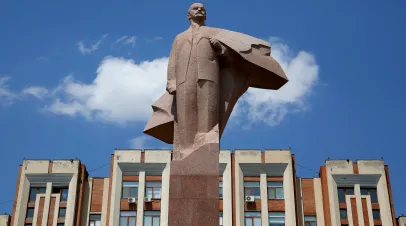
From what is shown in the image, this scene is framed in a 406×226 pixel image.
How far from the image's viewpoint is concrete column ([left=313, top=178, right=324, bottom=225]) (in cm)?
3825

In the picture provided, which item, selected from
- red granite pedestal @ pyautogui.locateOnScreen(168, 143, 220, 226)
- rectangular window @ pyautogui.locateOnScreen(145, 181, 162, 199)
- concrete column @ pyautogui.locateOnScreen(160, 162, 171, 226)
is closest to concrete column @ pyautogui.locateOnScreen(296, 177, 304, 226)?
concrete column @ pyautogui.locateOnScreen(160, 162, 171, 226)

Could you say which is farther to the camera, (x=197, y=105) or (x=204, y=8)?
(x=204, y=8)

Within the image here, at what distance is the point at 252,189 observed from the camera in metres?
38.3

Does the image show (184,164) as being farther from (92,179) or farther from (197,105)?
(92,179)

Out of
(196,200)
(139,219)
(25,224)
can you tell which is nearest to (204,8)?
(196,200)

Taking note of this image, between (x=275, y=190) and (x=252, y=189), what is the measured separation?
147 centimetres

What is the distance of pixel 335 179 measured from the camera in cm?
3856

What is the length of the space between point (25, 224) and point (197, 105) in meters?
31.6

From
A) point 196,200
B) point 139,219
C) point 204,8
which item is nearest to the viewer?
point 196,200

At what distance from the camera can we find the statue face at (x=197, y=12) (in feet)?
32.9

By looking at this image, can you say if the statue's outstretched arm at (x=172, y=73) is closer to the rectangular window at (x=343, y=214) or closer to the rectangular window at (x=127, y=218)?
the rectangular window at (x=127, y=218)

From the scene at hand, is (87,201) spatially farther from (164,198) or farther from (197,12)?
(197,12)

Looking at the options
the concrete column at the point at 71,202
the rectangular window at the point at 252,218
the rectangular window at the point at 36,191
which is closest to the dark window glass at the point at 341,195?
the rectangular window at the point at 252,218

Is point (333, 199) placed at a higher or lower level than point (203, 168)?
higher
